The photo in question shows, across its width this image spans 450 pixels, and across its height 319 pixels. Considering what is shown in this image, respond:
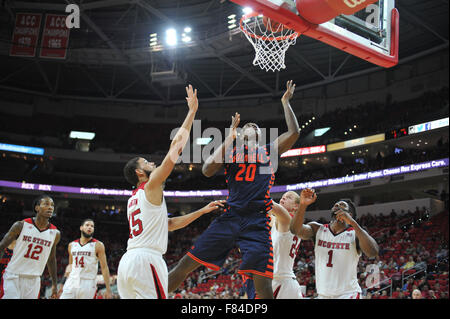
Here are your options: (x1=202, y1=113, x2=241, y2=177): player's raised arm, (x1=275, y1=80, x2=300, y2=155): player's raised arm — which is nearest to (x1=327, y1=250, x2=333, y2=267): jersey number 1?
(x1=275, y1=80, x2=300, y2=155): player's raised arm

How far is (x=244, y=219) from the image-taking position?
475 cm

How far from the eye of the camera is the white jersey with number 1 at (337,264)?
5.36 m

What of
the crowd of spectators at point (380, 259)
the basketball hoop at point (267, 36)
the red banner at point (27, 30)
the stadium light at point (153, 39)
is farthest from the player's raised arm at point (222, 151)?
the stadium light at point (153, 39)

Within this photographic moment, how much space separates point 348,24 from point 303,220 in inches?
125

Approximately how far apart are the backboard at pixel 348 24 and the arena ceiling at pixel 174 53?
544 inches

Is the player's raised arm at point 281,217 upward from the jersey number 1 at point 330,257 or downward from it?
upward

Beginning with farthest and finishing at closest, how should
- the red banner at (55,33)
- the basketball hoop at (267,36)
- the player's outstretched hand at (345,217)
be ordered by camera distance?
the red banner at (55,33), the basketball hoop at (267,36), the player's outstretched hand at (345,217)

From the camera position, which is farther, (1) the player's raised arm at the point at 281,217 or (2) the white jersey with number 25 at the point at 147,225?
(1) the player's raised arm at the point at 281,217

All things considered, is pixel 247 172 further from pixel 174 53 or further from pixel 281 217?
pixel 174 53

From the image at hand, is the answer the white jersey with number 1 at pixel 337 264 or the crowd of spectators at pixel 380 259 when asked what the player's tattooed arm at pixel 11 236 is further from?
the crowd of spectators at pixel 380 259

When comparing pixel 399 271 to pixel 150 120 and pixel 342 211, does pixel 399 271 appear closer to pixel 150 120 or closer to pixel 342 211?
pixel 342 211

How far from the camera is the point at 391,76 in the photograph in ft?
88.2

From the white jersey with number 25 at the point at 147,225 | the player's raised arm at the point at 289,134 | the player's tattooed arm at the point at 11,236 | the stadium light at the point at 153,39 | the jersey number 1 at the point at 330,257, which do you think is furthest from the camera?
the stadium light at the point at 153,39
